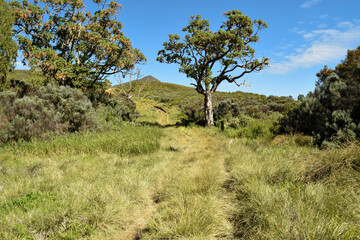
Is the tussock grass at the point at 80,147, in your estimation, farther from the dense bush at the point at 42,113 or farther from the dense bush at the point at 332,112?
the dense bush at the point at 332,112

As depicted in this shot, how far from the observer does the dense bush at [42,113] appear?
8211 mm

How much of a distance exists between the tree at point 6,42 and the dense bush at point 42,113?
5.34 feet

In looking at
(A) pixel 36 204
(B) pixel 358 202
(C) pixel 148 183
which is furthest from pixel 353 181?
(A) pixel 36 204

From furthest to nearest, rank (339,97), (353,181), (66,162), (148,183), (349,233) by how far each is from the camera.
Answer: (339,97), (66,162), (148,183), (353,181), (349,233)

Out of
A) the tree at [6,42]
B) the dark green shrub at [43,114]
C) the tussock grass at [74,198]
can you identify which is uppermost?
the tree at [6,42]

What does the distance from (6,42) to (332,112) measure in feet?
56.0

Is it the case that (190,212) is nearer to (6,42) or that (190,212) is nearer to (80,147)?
(80,147)

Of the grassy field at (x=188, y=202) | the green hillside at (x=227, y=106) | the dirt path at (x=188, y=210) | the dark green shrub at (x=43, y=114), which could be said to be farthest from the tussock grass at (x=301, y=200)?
the dark green shrub at (x=43, y=114)

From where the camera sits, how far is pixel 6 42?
437 inches

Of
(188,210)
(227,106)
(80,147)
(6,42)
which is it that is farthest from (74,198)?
(227,106)

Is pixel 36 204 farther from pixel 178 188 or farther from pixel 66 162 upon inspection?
pixel 66 162

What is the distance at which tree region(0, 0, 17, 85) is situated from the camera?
10.9 meters

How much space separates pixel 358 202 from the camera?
8.42 feet

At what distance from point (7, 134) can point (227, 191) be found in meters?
9.15
